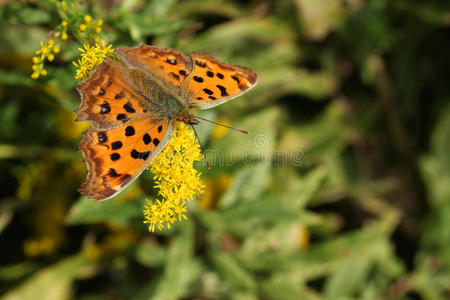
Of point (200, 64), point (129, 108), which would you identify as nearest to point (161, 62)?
point (200, 64)

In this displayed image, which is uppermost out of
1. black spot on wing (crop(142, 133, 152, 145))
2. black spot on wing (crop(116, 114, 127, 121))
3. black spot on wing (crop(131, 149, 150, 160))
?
black spot on wing (crop(116, 114, 127, 121))

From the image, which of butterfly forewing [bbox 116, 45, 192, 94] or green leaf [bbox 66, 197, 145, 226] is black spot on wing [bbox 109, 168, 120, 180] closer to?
butterfly forewing [bbox 116, 45, 192, 94]

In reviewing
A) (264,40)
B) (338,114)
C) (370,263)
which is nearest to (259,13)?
(264,40)

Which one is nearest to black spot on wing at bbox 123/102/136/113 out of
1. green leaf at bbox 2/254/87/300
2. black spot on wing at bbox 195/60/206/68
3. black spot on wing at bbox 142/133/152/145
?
black spot on wing at bbox 142/133/152/145

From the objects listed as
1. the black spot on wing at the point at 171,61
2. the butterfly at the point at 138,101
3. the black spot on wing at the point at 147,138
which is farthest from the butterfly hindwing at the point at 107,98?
the black spot on wing at the point at 171,61

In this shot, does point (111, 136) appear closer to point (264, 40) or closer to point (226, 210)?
point (226, 210)

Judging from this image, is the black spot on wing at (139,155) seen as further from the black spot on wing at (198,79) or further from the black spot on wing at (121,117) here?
the black spot on wing at (198,79)
